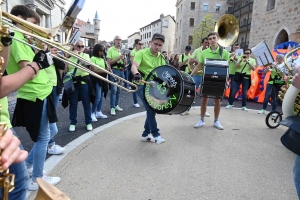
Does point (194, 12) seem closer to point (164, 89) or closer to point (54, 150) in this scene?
point (164, 89)

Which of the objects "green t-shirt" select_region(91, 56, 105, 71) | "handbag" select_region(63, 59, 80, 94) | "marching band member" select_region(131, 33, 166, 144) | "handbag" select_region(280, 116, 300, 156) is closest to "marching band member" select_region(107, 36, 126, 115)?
"green t-shirt" select_region(91, 56, 105, 71)

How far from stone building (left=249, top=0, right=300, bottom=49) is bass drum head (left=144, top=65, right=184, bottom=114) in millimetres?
12390

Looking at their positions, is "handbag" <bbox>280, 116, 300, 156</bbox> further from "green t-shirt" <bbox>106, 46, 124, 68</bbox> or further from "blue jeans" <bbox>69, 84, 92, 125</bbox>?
"green t-shirt" <bbox>106, 46, 124, 68</bbox>

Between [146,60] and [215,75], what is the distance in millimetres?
1341

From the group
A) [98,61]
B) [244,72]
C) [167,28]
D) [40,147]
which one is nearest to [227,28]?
[244,72]

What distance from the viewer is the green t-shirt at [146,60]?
3.74 metres

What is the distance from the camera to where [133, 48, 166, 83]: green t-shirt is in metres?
3.74

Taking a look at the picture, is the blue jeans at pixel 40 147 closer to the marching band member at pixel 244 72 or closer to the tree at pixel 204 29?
the marching band member at pixel 244 72

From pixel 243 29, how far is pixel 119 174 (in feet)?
108

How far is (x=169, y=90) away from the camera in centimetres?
311

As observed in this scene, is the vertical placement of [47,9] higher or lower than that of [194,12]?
lower

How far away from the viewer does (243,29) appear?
31078mm

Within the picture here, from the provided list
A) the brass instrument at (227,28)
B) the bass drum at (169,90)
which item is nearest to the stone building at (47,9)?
the brass instrument at (227,28)

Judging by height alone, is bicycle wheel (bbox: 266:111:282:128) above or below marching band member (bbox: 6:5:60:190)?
below
